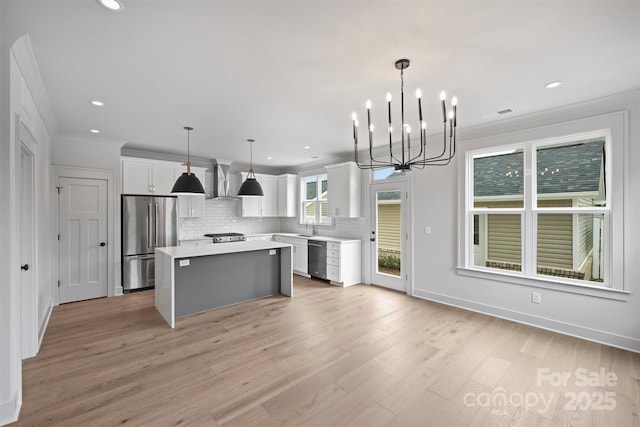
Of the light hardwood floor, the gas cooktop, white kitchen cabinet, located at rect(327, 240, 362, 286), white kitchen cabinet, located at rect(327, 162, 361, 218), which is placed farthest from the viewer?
the gas cooktop

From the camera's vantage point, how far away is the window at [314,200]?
6.82 metres

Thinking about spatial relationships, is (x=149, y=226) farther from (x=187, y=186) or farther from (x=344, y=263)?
(x=344, y=263)

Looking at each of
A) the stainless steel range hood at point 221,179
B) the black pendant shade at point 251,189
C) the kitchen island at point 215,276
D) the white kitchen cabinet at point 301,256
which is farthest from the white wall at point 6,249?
the white kitchen cabinet at point 301,256

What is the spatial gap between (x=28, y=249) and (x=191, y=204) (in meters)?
3.18

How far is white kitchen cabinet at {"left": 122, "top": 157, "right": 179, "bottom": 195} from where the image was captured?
5094 millimetres

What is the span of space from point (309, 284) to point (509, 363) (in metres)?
3.61

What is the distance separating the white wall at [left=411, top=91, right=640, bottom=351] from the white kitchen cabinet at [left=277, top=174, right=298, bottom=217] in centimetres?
339

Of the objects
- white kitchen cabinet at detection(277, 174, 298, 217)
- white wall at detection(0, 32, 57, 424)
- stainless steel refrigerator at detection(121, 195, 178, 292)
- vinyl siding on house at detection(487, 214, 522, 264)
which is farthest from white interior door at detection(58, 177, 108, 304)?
vinyl siding on house at detection(487, 214, 522, 264)

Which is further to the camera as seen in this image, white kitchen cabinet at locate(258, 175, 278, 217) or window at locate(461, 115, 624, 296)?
white kitchen cabinet at locate(258, 175, 278, 217)

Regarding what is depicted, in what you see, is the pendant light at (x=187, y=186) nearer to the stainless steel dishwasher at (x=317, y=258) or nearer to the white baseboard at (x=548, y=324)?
the stainless steel dishwasher at (x=317, y=258)

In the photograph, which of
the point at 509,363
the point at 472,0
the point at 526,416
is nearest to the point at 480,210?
the point at 509,363

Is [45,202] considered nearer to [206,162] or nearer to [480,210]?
[206,162]

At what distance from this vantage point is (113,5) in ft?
5.59

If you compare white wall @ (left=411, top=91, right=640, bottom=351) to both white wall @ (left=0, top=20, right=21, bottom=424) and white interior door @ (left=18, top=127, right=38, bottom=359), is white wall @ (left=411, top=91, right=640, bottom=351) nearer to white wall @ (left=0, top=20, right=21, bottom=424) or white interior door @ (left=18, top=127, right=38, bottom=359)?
white wall @ (left=0, top=20, right=21, bottom=424)
